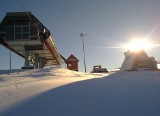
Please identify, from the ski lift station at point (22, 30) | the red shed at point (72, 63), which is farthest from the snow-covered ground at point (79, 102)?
the red shed at point (72, 63)

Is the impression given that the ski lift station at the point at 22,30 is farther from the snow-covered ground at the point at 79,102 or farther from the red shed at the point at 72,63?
the snow-covered ground at the point at 79,102

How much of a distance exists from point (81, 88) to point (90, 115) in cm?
259

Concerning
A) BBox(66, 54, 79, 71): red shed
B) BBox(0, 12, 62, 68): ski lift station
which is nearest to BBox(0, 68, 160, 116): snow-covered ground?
BBox(0, 12, 62, 68): ski lift station

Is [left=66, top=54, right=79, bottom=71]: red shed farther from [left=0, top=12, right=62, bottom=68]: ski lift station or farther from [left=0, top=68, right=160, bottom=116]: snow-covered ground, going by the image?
[left=0, top=68, right=160, bottom=116]: snow-covered ground

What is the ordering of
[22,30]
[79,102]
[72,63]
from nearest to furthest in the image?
[79,102]
[22,30]
[72,63]

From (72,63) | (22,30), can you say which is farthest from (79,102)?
(72,63)

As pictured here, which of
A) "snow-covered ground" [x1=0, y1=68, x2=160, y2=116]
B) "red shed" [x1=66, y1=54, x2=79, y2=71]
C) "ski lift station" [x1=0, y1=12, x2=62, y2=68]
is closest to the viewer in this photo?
"snow-covered ground" [x1=0, y1=68, x2=160, y2=116]

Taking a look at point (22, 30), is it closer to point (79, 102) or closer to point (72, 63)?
point (72, 63)

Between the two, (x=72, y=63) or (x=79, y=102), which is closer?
(x=79, y=102)

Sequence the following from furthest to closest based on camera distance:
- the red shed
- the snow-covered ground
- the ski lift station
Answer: the red shed → the ski lift station → the snow-covered ground

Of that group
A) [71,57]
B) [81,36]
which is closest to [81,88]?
[71,57]

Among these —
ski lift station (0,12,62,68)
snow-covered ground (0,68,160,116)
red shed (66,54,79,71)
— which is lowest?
snow-covered ground (0,68,160,116)

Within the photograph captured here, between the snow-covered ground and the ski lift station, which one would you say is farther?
the ski lift station

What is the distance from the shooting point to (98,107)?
243 inches
